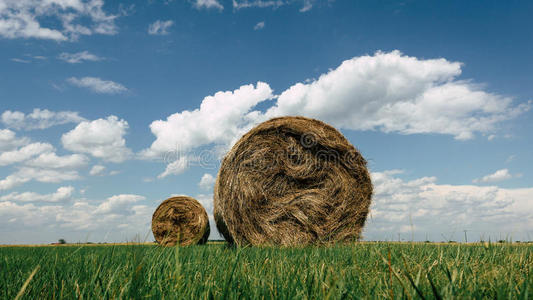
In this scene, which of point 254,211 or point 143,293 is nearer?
point 143,293

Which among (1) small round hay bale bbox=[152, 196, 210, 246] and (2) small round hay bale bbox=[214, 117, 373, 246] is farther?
(1) small round hay bale bbox=[152, 196, 210, 246]

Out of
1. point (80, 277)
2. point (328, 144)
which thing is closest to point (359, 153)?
point (328, 144)

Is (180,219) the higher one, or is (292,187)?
(292,187)

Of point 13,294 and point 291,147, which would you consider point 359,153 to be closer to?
point 291,147

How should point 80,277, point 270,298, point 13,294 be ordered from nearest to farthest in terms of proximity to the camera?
1. point 270,298
2. point 13,294
3. point 80,277

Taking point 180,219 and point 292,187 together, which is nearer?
point 292,187

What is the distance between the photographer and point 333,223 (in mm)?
6367

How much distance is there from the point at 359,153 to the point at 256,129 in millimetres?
1918

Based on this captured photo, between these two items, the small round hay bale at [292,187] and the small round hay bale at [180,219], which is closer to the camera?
the small round hay bale at [292,187]

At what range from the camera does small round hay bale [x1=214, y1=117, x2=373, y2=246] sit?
612cm

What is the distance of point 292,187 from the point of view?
6426 mm

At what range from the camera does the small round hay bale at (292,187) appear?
20.1 ft

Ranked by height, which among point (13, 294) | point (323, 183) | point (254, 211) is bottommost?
point (13, 294)

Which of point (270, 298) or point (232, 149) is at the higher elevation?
point (232, 149)
